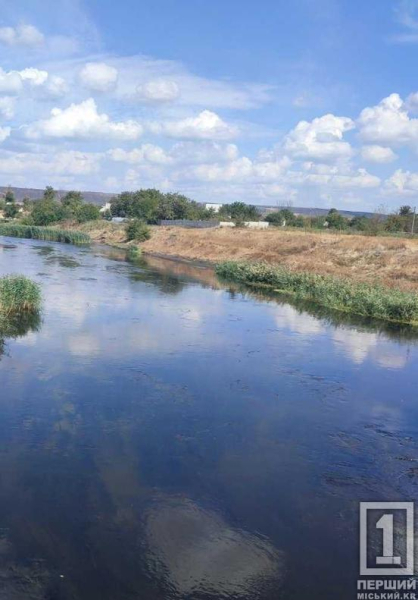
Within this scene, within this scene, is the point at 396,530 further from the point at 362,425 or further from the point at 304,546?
the point at 362,425

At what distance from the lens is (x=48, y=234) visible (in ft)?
205

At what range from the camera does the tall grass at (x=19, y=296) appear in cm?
1932

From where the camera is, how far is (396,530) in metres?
8.06

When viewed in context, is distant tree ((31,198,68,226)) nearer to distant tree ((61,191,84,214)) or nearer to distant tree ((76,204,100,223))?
distant tree ((61,191,84,214))

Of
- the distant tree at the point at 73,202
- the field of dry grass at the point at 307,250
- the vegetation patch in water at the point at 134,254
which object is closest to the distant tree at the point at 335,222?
the field of dry grass at the point at 307,250

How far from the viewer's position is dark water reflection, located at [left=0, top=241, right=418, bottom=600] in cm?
683

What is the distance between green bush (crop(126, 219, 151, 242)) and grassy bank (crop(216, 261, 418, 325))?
2368cm

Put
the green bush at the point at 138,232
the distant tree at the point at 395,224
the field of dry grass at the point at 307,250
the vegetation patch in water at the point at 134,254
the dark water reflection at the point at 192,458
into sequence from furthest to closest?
the green bush at the point at 138,232 → the distant tree at the point at 395,224 → the vegetation patch in water at the point at 134,254 → the field of dry grass at the point at 307,250 → the dark water reflection at the point at 192,458

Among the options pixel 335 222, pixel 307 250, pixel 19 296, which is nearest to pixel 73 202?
pixel 335 222

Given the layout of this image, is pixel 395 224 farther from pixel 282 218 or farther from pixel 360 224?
pixel 282 218

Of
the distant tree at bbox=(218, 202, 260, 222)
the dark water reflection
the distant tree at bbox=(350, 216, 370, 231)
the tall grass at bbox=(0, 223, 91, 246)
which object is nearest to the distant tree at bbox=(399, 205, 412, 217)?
the distant tree at bbox=(350, 216, 370, 231)

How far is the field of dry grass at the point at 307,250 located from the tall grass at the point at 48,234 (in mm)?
4400

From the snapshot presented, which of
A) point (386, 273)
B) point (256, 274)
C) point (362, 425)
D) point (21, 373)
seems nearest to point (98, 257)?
point (256, 274)

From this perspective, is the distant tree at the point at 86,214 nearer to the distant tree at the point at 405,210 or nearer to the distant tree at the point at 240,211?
the distant tree at the point at 240,211
